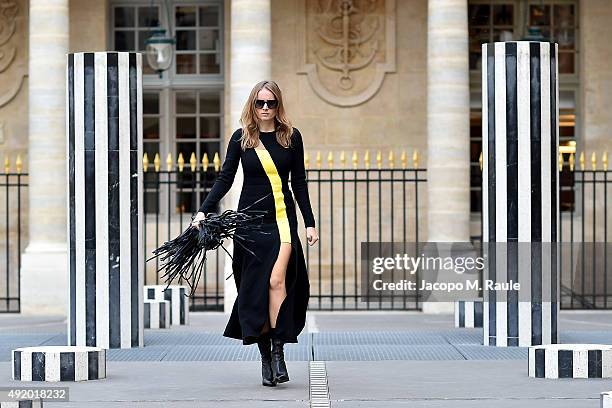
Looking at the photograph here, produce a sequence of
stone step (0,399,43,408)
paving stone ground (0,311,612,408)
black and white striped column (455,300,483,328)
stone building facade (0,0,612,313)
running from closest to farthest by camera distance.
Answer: stone step (0,399,43,408)
paving stone ground (0,311,612,408)
black and white striped column (455,300,483,328)
stone building facade (0,0,612,313)

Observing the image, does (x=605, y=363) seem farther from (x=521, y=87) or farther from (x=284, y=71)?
(x=284, y=71)

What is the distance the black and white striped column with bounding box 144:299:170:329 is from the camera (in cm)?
1459

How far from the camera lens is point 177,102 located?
2111 cm

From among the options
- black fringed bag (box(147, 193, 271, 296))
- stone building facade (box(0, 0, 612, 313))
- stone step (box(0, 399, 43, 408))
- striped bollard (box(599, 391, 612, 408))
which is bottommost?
striped bollard (box(599, 391, 612, 408))

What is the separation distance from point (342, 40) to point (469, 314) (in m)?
6.90

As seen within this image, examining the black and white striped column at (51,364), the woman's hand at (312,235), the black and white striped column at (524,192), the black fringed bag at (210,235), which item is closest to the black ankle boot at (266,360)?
the black fringed bag at (210,235)

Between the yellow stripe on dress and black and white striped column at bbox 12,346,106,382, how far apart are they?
1507mm

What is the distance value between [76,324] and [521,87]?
13.2 feet

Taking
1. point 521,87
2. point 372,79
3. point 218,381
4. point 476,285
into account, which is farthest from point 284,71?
point 218,381

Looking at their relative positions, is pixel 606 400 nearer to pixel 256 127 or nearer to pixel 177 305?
pixel 256 127

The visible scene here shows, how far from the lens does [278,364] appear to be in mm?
9281

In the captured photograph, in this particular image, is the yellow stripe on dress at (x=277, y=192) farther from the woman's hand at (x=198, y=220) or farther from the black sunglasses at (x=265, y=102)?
the woman's hand at (x=198, y=220)

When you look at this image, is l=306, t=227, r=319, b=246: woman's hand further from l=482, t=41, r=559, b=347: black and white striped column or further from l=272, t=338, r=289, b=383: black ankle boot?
l=482, t=41, r=559, b=347: black and white striped column

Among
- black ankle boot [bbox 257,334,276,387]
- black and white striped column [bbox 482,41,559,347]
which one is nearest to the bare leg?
black ankle boot [bbox 257,334,276,387]
